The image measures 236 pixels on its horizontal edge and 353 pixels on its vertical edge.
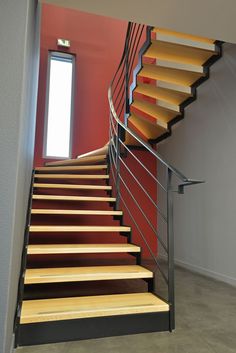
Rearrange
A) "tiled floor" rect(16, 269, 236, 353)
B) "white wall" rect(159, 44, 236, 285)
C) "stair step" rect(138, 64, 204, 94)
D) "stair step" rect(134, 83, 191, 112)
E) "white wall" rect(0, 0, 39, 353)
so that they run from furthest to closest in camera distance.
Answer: "stair step" rect(134, 83, 191, 112) → "stair step" rect(138, 64, 204, 94) → "white wall" rect(159, 44, 236, 285) → "tiled floor" rect(16, 269, 236, 353) → "white wall" rect(0, 0, 39, 353)

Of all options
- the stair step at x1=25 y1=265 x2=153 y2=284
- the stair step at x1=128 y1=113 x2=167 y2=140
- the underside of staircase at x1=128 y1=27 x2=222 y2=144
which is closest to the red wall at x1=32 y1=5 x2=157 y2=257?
the stair step at x1=128 y1=113 x2=167 y2=140

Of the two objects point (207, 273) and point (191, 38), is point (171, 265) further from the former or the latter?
point (191, 38)

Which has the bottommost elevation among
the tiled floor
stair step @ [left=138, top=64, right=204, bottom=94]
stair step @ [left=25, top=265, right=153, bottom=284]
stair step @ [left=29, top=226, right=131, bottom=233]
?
the tiled floor

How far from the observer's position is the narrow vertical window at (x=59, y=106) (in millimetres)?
4617

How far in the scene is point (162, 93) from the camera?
145 inches

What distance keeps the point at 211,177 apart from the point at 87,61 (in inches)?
121

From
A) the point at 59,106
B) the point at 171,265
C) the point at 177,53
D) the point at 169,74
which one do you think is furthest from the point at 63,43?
the point at 171,265

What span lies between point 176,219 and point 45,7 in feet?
14.2

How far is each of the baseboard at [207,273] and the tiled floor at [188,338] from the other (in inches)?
21.9

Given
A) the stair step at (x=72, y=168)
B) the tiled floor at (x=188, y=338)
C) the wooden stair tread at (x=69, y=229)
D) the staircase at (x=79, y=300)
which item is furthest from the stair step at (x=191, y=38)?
the tiled floor at (x=188, y=338)

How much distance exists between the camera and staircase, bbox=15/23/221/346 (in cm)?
174

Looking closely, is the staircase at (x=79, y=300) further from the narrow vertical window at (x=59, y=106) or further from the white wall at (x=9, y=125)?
the narrow vertical window at (x=59, y=106)

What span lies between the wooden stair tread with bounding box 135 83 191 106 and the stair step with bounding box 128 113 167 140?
417mm

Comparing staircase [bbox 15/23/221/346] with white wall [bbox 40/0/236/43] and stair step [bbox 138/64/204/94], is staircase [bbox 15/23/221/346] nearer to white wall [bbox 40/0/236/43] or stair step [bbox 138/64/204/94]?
stair step [bbox 138/64/204/94]
